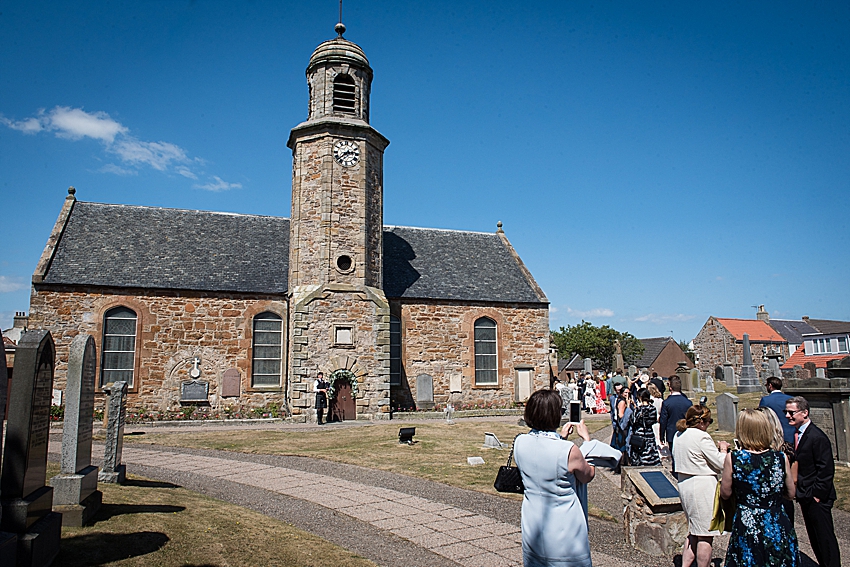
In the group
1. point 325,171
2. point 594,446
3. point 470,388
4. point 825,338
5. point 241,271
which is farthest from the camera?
point 825,338

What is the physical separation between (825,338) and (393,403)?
1395 inches

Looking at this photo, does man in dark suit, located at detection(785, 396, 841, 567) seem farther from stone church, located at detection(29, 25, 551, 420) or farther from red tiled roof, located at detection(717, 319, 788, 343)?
red tiled roof, located at detection(717, 319, 788, 343)

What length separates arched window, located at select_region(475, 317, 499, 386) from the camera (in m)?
25.1

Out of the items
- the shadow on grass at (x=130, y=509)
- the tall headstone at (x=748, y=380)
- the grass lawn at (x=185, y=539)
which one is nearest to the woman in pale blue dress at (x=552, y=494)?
the grass lawn at (x=185, y=539)

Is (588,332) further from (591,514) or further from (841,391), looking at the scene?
(591,514)

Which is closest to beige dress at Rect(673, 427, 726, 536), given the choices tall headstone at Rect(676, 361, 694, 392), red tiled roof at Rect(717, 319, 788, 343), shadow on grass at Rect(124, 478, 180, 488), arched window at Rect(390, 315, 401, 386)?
shadow on grass at Rect(124, 478, 180, 488)

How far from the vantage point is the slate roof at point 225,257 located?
21844mm

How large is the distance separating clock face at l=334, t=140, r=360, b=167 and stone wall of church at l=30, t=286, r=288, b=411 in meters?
6.04

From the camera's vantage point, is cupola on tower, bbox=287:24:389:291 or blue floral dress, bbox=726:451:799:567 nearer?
blue floral dress, bbox=726:451:799:567

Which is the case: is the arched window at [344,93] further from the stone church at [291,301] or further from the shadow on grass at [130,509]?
the shadow on grass at [130,509]

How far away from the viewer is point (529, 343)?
25.9 metres

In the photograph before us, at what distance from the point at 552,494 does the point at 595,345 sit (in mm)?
58749

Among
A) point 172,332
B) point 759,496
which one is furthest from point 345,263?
point 759,496

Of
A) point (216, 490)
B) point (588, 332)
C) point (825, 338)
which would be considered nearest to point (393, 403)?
point (216, 490)
